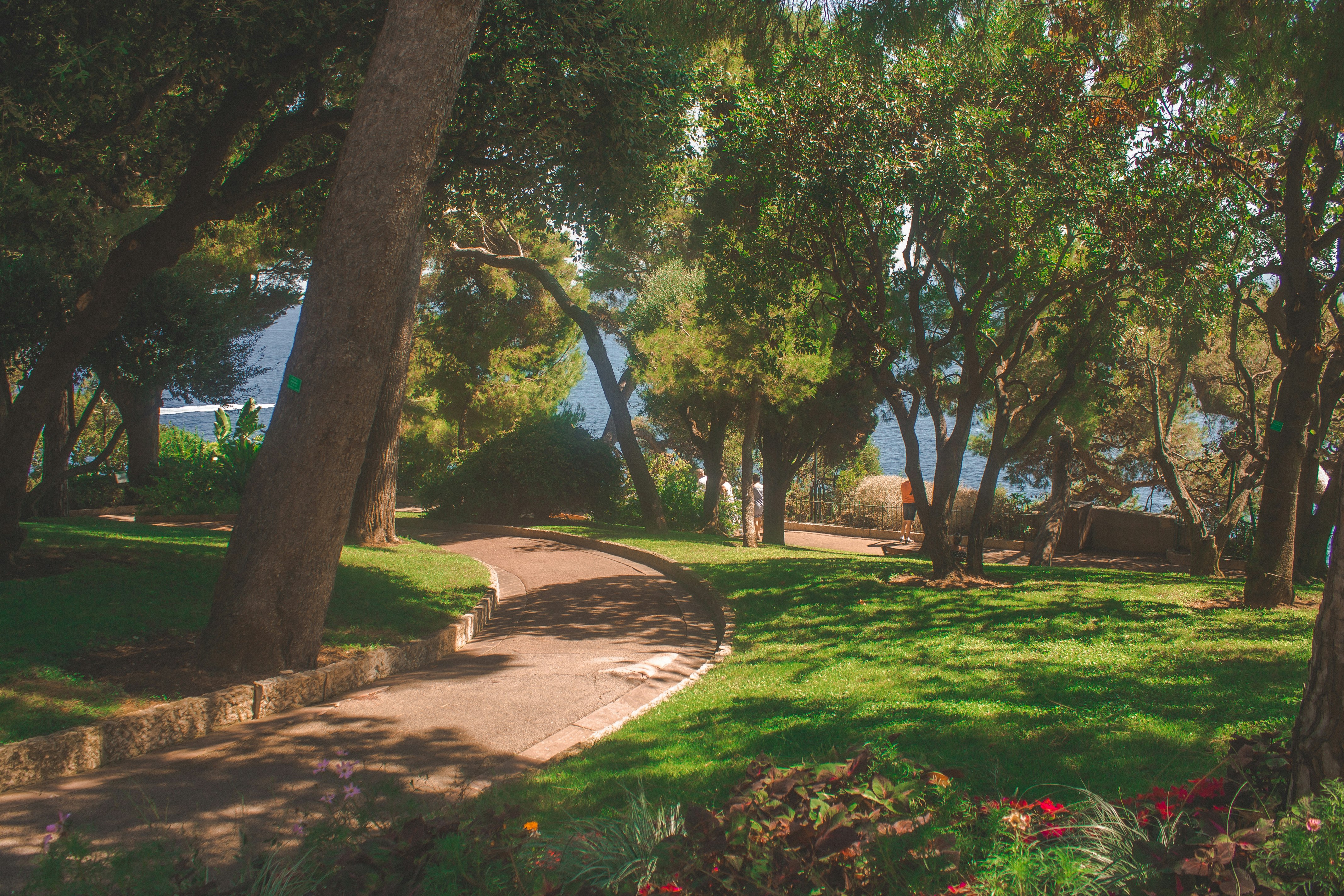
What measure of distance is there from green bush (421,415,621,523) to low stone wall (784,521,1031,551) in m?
5.83

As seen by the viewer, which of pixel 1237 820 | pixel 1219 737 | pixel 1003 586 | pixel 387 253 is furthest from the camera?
pixel 1003 586

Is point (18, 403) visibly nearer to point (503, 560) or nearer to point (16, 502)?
point (16, 502)

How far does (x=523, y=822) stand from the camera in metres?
3.27

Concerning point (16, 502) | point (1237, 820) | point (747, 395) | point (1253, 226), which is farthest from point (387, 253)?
point (747, 395)

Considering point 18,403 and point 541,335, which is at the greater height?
point 541,335

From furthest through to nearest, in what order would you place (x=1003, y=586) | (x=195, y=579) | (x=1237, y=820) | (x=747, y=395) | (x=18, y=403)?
(x=747, y=395)
(x=1003, y=586)
(x=195, y=579)
(x=18, y=403)
(x=1237, y=820)

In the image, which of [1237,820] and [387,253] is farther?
[387,253]

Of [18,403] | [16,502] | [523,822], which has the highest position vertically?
[18,403]

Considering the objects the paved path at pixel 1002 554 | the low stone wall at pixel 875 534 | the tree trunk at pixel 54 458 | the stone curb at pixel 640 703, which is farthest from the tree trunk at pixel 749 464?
the tree trunk at pixel 54 458

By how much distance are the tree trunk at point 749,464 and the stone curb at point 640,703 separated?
379 cm

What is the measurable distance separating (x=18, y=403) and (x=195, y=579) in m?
2.16

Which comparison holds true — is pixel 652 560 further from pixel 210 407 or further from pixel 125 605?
pixel 210 407

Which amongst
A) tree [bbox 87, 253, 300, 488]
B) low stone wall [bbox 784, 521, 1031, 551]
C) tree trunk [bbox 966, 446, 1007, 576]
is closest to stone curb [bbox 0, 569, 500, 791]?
tree [bbox 87, 253, 300, 488]

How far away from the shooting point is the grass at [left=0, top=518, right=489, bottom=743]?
473 centimetres
